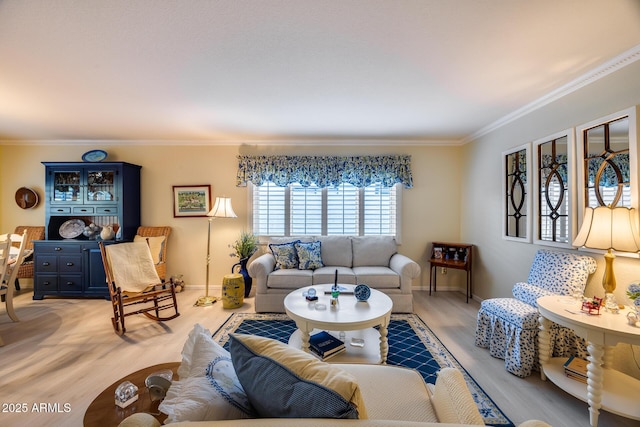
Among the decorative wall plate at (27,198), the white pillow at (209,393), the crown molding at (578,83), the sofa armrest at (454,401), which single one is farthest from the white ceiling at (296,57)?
the sofa armrest at (454,401)

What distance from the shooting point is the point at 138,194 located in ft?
14.1

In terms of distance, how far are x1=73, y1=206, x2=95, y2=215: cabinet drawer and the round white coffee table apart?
3.58m

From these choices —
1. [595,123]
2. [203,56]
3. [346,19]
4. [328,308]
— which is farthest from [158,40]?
[595,123]

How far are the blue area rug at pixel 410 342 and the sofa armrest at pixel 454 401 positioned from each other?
874mm

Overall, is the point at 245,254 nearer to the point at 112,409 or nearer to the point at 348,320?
the point at 348,320

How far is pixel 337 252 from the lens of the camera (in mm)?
3871

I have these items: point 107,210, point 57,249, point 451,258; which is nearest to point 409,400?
point 451,258

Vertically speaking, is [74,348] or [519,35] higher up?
[519,35]

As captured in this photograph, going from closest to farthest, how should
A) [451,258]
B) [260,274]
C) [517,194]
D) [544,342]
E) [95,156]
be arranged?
[544,342] < [517,194] < [260,274] < [451,258] < [95,156]

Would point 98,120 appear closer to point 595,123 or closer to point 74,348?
point 74,348

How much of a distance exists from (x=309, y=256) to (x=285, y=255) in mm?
329

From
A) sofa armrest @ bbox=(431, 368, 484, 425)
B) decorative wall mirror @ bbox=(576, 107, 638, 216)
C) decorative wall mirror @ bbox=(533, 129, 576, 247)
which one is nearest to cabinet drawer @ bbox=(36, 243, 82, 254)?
sofa armrest @ bbox=(431, 368, 484, 425)

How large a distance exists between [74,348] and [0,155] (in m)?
4.07

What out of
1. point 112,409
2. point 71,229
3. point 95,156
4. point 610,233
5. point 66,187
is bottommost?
point 112,409
